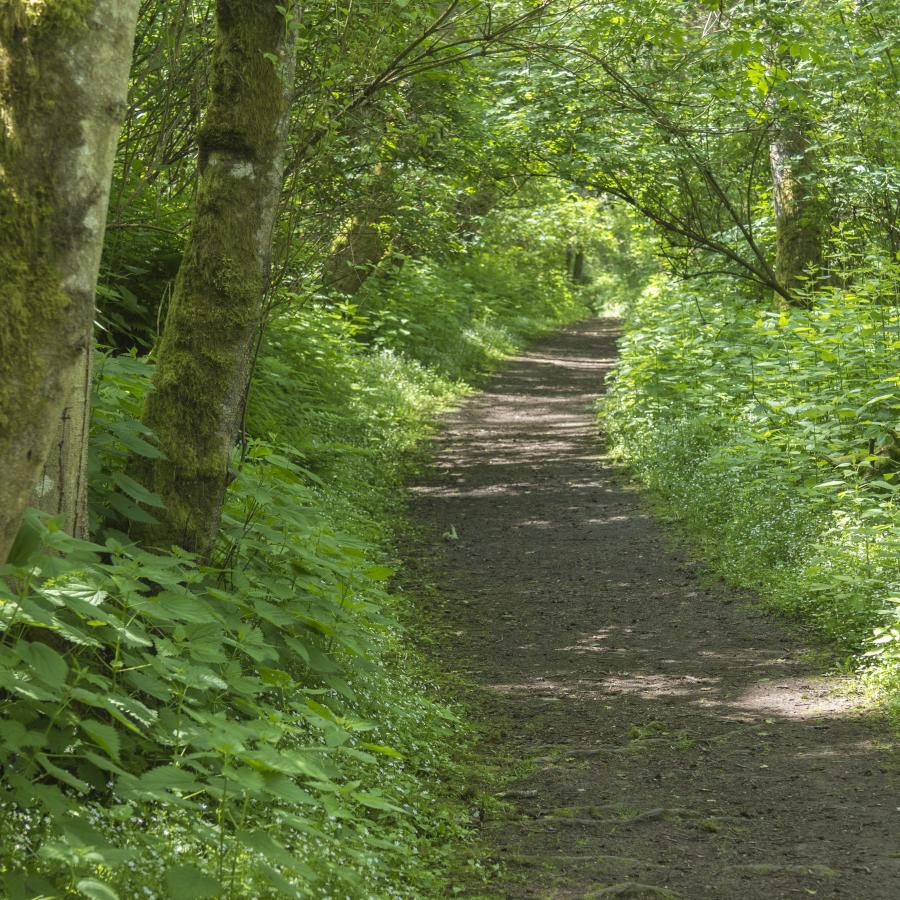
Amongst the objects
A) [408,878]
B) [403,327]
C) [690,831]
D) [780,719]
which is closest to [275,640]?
[408,878]

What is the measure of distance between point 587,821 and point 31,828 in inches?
90.0

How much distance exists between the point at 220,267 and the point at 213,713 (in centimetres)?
193

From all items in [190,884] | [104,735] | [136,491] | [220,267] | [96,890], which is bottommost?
[190,884]

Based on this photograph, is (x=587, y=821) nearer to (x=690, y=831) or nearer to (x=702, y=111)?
(x=690, y=831)

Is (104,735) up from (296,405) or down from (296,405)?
down

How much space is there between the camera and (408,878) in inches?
144

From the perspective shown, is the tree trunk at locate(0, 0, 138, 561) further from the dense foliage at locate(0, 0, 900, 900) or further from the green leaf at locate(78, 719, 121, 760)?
the green leaf at locate(78, 719, 121, 760)

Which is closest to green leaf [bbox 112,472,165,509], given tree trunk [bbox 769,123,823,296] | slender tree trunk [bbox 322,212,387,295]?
slender tree trunk [bbox 322,212,387,295]

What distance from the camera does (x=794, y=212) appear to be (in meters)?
13.4

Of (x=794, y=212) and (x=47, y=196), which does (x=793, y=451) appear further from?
(x=47, y=196)

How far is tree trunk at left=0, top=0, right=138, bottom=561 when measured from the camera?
9.18 feet

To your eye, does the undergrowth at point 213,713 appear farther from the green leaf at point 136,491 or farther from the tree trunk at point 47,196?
the tree trunk at point 47,196

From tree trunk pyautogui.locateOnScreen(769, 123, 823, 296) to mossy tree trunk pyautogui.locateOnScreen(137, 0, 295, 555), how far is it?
969 cm

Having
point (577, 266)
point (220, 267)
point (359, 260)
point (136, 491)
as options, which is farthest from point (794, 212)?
point (577, 266)
